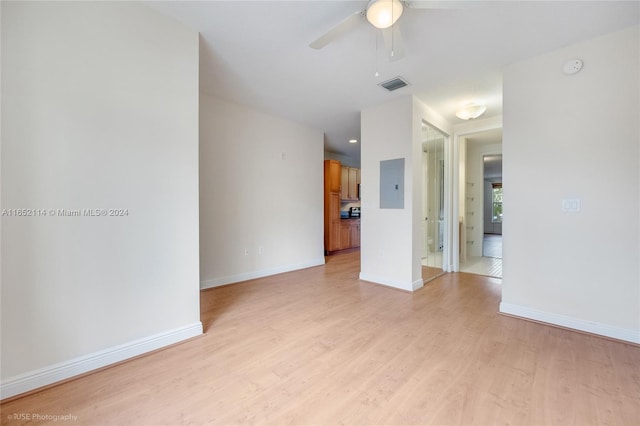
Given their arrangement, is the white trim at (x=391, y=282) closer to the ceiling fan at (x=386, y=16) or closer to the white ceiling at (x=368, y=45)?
the white ceiling at (x=368, y=45)

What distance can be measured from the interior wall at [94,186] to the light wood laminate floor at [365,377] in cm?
32

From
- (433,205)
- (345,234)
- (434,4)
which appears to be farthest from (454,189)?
(434,4)

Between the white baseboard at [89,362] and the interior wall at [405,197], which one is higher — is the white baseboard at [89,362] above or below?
below

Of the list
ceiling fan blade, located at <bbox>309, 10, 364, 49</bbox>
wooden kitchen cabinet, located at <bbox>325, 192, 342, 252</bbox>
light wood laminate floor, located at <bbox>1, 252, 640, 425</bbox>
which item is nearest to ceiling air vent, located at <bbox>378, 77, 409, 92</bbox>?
ceiling fan blade, located at <bbox>309, 10, 364, 49</bbox>

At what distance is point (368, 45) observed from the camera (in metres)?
2.43

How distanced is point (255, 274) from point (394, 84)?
3.53m

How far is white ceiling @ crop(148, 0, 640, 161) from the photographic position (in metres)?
2.00

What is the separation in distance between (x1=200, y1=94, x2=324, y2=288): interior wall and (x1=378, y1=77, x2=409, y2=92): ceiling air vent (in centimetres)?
209

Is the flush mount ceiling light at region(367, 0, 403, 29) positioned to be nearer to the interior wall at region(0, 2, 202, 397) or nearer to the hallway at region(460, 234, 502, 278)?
the interior wall at region(0, 2, 202, 397)

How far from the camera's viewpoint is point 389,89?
132 inches

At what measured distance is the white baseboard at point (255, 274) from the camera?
12.3 ft

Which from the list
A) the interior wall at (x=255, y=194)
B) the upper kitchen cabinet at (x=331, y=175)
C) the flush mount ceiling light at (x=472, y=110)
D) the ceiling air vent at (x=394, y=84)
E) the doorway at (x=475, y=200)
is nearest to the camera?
the ceiling air vent at (x=394, y=84)

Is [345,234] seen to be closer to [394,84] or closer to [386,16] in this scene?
[394,84]

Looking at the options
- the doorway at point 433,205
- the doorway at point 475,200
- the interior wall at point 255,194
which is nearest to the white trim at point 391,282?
the doorway at point 433,205
